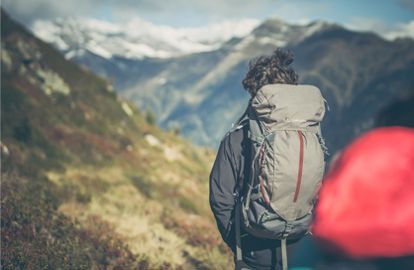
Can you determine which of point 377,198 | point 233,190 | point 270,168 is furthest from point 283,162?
point 377,198

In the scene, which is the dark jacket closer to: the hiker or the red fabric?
the hiker

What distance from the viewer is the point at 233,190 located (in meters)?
4.31

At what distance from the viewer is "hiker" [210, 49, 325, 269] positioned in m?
3.73

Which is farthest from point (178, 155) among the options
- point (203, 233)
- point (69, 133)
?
point (203, 233)

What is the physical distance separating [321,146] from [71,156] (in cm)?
1396

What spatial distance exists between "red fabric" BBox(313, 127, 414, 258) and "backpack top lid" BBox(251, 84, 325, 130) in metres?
1.70

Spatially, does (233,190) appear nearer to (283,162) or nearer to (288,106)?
(283,162)

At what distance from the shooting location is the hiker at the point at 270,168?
3.73m

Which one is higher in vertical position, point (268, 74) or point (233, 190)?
point (268, 74)

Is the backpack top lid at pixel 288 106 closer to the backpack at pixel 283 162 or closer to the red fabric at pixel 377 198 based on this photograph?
the backpack at pixel 283 162

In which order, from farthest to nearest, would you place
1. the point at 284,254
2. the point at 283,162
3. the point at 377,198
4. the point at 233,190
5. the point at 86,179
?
the point at 86,179 → the point at 233,190 → the point at 284,254 → the point at 283,162 → the point at 377,198

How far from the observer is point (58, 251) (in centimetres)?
770

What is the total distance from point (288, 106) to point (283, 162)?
1.61 feet

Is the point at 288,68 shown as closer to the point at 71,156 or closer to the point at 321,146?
the point at 321,146
